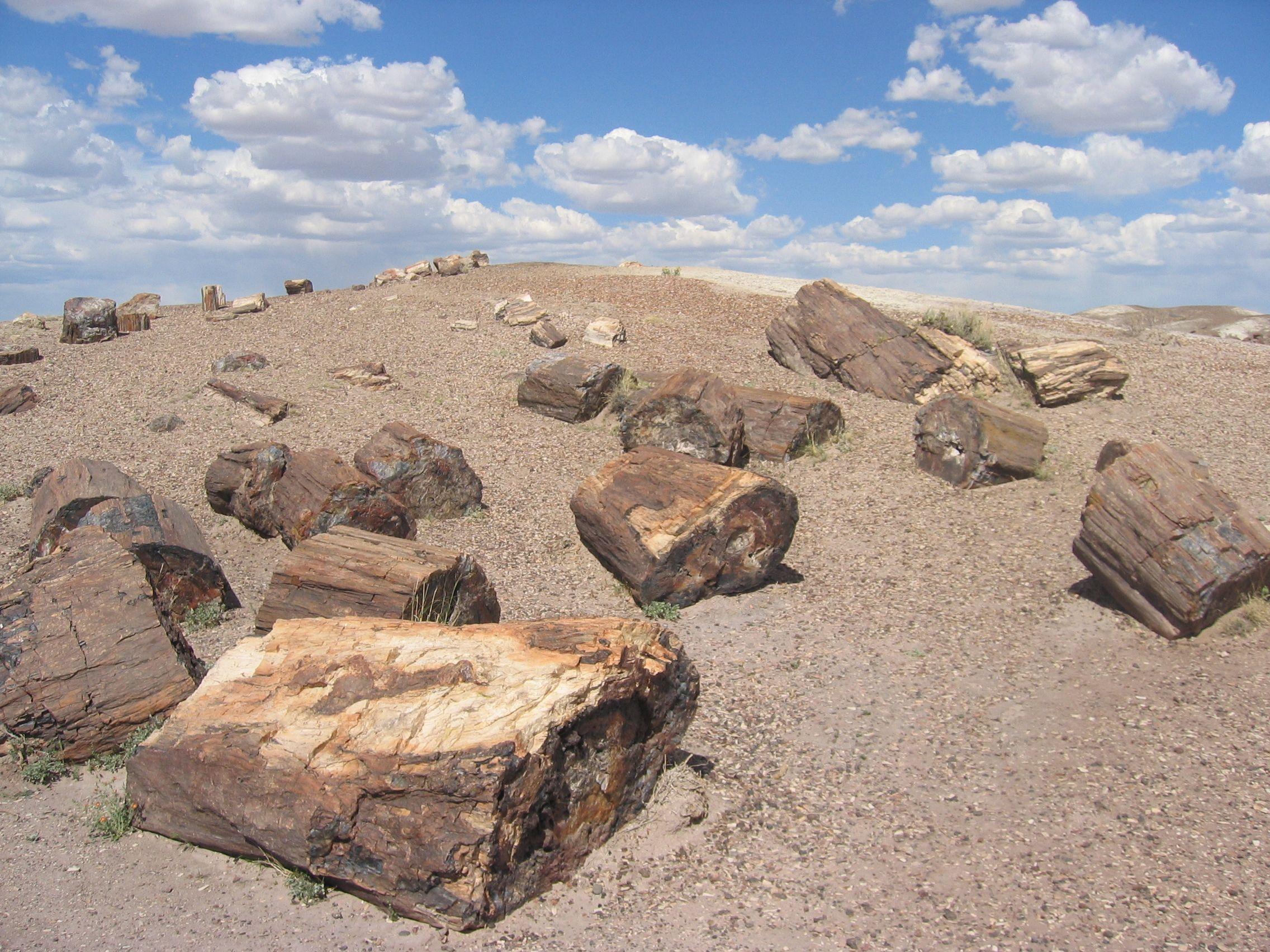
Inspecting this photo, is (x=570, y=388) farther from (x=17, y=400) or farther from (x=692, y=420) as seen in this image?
(x=17, y=400)

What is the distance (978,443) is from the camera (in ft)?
35.6

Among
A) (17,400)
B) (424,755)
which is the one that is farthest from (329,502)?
(17,400)

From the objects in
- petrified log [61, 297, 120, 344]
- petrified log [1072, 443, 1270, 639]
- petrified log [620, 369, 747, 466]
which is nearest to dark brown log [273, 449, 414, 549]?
petrified log [620, 369, 747, 466]

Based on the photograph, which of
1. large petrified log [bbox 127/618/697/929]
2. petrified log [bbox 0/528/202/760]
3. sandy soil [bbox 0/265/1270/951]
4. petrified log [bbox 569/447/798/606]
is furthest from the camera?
petrified log [bbox 569/447/798/606]

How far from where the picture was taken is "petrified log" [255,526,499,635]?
6.79m

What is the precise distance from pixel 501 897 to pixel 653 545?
4149mm

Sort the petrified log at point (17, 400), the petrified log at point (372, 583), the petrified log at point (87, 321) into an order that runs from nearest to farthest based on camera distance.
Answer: the petrified log at point (372, 583) → the petrified log at point (17, 400) → the petrified log at point (87, 321)

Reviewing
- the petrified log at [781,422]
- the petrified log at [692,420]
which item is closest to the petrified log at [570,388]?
the petrified log at [692,420]

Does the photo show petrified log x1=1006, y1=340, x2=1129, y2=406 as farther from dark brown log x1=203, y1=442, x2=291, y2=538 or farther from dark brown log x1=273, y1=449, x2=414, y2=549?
dark brown log x1=203, y1=442, x2=291, y2=538

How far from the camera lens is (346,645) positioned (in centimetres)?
530

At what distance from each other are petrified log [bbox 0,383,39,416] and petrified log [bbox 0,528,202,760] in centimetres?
955

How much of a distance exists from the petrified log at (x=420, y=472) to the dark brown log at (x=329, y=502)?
65 cm

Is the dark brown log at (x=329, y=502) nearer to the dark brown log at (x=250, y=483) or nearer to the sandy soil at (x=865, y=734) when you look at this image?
the dark brown log at (x=250, y=483)

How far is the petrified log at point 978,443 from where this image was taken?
1084cm
